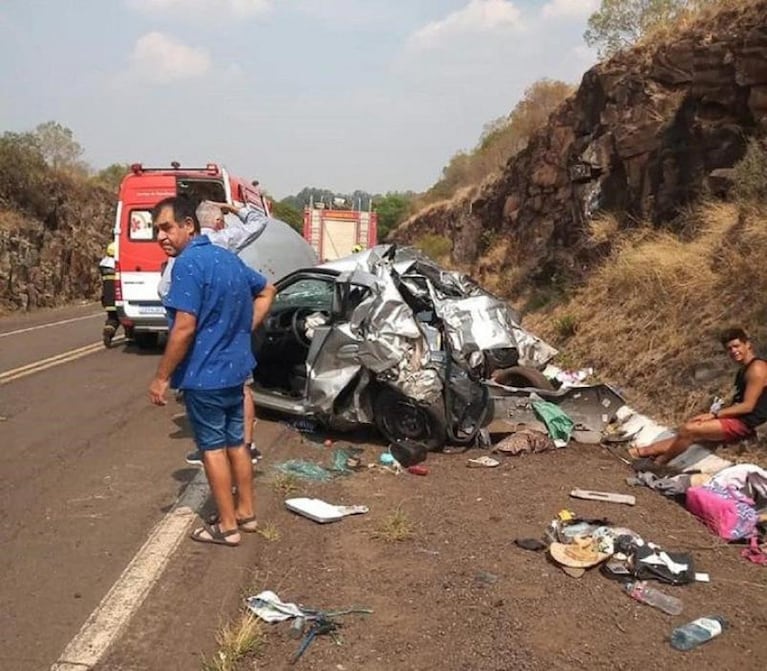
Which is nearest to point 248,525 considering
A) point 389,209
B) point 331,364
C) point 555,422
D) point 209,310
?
point 209,310

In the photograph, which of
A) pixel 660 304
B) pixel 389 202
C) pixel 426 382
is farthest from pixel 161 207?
pixel 389 202

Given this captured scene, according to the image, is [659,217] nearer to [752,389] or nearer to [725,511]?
[752,389]

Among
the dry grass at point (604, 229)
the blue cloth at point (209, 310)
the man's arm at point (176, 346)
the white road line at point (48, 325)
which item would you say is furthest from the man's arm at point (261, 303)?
the white road line at point (48, 325)

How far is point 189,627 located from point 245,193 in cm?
1212

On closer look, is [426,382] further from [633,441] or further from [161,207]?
[161,207]

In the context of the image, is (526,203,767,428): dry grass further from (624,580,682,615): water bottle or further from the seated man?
(624,580,682,615): water bottle

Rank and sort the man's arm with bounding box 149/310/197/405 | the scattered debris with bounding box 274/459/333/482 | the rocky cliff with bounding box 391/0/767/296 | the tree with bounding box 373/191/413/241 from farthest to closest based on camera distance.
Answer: the tree with bounding box 373/191/413/241 < the rocky cliff with bounding box 391/0/767/296 < the scattered debris with bounding box 274/459/333/482 < the man's arm with bounding box 149/310/197/405

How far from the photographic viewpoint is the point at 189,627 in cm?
359

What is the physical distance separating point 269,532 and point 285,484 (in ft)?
3.36

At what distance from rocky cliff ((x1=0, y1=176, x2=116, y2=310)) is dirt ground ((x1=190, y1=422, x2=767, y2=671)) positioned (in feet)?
65.0

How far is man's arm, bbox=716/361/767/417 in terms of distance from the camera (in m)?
6.16

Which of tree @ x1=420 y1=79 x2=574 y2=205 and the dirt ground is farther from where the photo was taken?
tree @ x1=420 y1=79 x2=574 y2=205

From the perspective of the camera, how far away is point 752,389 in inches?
244

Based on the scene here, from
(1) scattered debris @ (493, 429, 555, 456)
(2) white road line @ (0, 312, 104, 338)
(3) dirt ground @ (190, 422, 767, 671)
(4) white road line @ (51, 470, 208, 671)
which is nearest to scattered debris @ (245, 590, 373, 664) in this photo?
(3) dirt ground @ (190, 422, 767, 671)
